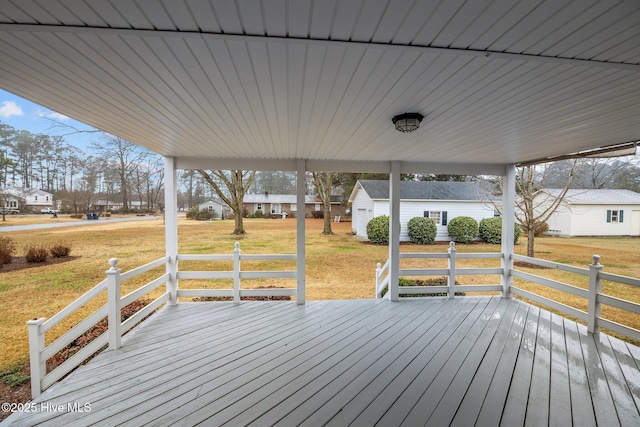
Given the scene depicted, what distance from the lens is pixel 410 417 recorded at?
72.6 inches

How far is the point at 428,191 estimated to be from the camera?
10578 millimetres

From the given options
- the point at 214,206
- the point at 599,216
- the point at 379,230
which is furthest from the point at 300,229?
the point at 599,216

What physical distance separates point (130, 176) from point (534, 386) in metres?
8.23

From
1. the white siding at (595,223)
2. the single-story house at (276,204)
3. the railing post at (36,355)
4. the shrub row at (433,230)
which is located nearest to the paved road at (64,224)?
the railing post at (36,355)

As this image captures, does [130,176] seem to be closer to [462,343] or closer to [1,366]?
[1,366]

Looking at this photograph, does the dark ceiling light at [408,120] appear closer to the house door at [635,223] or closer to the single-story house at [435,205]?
the single-story house at [435,205]

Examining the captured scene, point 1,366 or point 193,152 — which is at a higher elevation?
point 193,152

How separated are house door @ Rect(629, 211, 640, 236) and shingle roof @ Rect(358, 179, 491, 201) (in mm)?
5717

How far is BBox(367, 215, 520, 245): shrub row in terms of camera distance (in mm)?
9570

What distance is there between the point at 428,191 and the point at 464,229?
2036mm

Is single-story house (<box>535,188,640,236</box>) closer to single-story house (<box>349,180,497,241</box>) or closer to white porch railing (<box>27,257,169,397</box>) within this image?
single-story house (<box>349,180,497,241</box>)

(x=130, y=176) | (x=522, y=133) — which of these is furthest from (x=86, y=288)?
(x=522, y=133)

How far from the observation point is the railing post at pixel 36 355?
2.02m

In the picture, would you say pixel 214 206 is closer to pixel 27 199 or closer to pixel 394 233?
pixel 27 199
